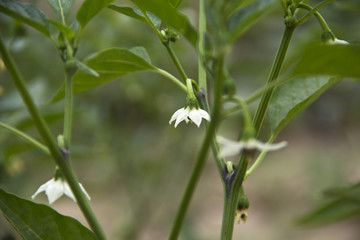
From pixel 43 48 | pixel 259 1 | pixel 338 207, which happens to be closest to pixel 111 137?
pixel 43 48

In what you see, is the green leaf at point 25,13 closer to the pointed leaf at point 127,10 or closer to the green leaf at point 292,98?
the pointed leaf at point 127,10

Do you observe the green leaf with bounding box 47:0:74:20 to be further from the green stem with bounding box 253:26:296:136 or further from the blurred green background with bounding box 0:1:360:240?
the blurred green background with bounding box 0:1:360:240

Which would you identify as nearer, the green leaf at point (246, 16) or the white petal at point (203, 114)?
the green leaf at point (246, 16)

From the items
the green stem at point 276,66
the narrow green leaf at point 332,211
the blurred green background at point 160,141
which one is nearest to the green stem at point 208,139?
the green stem at point 276,66

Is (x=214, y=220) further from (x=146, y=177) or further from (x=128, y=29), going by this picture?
(x=128, y=29)

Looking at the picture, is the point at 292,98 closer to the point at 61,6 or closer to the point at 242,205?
the point at 242,205

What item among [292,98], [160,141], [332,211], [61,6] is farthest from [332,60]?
[160,141]
